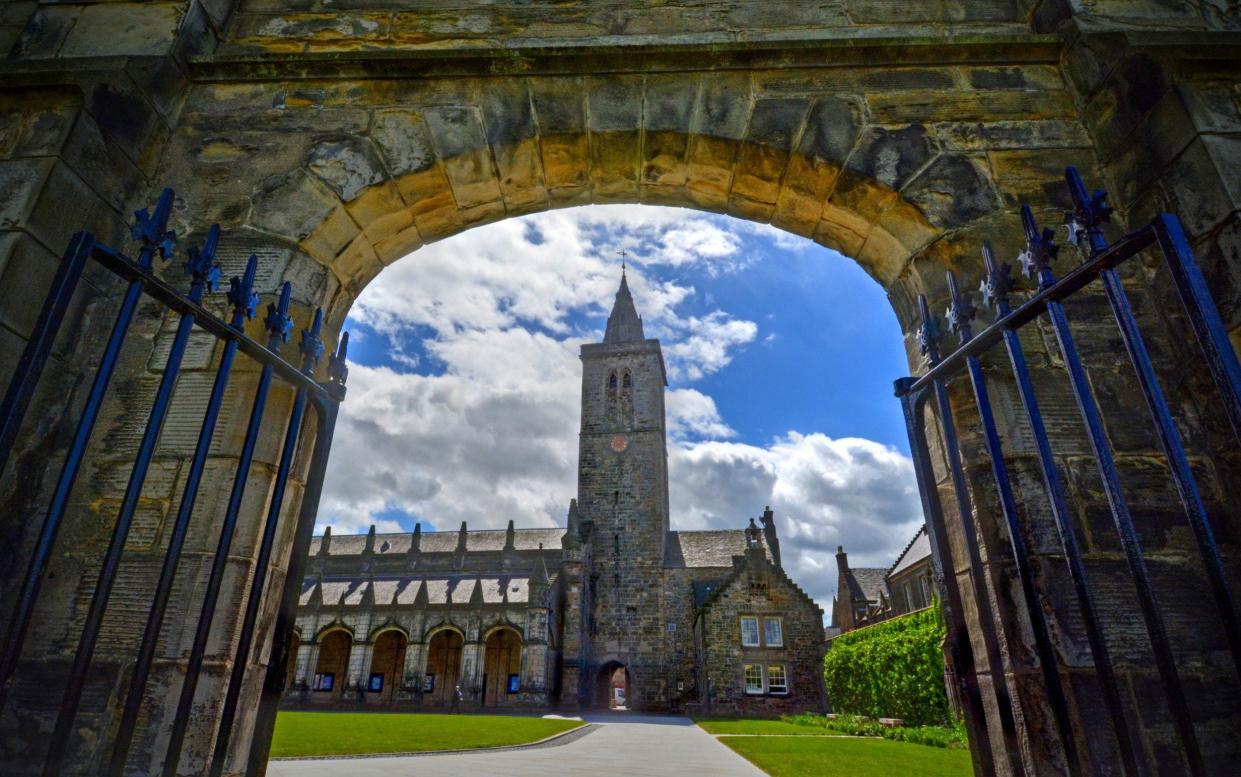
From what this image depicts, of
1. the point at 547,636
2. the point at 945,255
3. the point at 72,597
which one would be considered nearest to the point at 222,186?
the point at 72,597

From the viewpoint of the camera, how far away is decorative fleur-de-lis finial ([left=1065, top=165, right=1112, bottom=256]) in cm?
180

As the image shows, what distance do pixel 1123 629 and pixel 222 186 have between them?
382 centimetres

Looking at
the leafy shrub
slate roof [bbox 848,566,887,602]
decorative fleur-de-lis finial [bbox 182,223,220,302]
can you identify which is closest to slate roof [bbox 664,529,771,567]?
slate roof [bbox 848,566,887,602]

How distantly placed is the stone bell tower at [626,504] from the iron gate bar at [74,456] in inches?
1369

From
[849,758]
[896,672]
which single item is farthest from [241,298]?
[896,672]

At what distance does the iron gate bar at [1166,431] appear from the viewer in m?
1.46

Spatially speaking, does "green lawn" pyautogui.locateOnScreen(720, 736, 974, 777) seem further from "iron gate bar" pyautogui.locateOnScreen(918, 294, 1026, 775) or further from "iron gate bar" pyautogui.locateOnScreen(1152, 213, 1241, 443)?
"iron gate bar" pyautogui.locateOnScreen(1152, 213, 1241, 443)

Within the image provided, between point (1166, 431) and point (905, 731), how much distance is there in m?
16.2

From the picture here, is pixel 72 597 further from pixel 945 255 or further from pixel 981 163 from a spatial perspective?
pixel 981 163

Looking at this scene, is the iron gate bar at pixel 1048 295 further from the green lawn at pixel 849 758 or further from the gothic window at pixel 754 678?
the gothic window at pixel 754 678

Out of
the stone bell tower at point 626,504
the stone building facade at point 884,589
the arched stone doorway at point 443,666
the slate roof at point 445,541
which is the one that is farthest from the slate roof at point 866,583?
the arched stone doorway at point 443,666

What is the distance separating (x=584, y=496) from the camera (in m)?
38.2

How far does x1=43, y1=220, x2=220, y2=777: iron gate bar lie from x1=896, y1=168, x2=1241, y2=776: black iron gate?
2397mm

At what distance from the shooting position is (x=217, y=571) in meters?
1.92
